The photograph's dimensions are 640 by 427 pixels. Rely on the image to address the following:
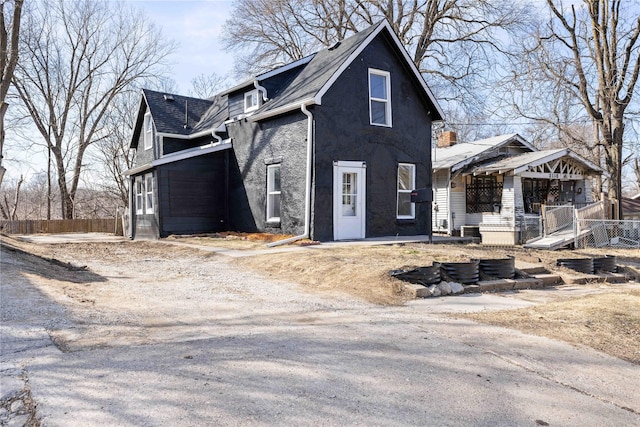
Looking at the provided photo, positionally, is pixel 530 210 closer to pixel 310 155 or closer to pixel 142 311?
pixel 310 155

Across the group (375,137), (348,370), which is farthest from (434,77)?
(348,370)

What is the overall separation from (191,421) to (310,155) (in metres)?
11.1

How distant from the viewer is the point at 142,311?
5.70 metres

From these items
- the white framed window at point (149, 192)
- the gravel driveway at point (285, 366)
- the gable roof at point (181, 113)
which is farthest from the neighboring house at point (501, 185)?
the gravel driveway at point (285, 366)

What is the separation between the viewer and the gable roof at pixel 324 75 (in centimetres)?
1359

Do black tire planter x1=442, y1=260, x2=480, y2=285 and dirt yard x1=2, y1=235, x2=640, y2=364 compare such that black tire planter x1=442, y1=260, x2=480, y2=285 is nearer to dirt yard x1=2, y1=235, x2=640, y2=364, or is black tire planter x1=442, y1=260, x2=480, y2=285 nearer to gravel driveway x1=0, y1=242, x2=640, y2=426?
A: dirt yard x1=2, y1=235, x2=640, y2=364

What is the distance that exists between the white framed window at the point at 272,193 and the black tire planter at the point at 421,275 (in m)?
7.82

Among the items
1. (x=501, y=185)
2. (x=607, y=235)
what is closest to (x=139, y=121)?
(x=501, y=185)

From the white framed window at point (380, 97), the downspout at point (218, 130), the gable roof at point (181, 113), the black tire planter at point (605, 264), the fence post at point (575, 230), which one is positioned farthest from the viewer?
the gable roof at point (181, 113)

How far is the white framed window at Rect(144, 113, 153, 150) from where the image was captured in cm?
2102

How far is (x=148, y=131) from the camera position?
21.4 m

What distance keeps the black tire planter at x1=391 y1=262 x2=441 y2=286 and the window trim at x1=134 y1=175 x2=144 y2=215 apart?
1346 centimetres

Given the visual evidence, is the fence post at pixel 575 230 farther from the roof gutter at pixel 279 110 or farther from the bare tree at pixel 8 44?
the bare tree at pixel 8 44

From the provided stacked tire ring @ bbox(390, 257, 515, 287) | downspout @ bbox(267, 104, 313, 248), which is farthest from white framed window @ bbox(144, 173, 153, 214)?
stacked tire ring @ bbox(390, 257, 515, 287)
